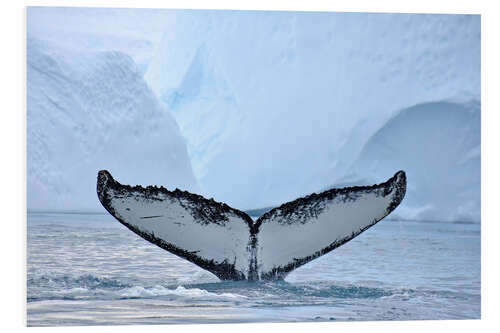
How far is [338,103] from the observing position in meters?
15.4

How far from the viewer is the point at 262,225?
6.49 metres

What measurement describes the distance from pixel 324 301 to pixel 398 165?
830 centimetres

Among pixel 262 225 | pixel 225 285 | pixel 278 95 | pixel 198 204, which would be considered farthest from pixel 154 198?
pixel 278 95

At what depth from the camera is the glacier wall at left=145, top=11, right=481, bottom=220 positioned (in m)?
13.4

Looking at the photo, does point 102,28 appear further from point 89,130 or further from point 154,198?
point 154,198

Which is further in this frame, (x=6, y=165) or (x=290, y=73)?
(x=290, y=73)

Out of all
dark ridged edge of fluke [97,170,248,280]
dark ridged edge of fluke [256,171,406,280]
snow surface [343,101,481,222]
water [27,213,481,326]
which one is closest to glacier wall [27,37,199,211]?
water [27,213,481,326]

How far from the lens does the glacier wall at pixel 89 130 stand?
12453 mm

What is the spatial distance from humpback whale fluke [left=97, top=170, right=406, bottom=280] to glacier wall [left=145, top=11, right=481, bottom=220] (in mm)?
5694

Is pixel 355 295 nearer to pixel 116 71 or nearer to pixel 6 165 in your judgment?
pixel 6 165

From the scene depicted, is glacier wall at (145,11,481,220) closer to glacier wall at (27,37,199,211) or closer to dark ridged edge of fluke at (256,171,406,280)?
glacier wall at (27,37,199,211)

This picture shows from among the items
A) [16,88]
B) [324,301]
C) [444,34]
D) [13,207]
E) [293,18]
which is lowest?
[324,301]
